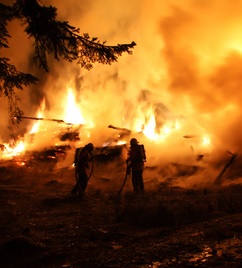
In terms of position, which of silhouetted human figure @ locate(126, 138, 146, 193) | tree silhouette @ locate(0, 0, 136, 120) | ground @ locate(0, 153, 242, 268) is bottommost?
ground @ locate(0, 153, 242, 268)

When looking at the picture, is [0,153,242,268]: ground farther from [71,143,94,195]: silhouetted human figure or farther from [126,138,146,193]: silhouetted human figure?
[126,138,146,193]: silhouetted human figure

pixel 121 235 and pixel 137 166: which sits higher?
pixel 137 166

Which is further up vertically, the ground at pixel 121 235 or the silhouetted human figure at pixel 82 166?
the silhouetted human figure at pixel 82 166

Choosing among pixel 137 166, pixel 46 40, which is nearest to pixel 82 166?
pixel 137 166

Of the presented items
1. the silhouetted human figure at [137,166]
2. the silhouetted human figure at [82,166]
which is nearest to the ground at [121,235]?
the silhouetted human figure at [82,166]

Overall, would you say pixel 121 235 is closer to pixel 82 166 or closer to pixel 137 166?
pixel 82 166

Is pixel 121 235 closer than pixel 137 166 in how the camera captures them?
Yes

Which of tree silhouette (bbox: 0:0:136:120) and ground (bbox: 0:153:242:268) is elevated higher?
tree silhouette (bbox: 0:0:136:120)

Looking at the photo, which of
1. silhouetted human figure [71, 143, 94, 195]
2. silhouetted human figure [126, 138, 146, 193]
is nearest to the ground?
silhouetted human figure [71, 143, 94, 195]

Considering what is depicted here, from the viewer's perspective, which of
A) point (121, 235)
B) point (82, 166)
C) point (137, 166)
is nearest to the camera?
point (121, 235)

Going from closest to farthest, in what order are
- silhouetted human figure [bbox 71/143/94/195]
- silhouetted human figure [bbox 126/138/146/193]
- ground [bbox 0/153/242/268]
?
ground [bbox 0/153/242/268]
silhouetted human figure [bbox 71/143/94/195]
silhouetted human figure [bbox 126/138/146/193]

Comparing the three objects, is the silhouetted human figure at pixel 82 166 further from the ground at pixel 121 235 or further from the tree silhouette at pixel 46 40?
the tree silhouette at pixel 46 40

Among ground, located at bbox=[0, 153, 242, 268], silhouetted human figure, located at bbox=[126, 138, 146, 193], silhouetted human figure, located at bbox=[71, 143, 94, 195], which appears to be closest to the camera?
ground, located at bbox=[0, 153, 242, 268]

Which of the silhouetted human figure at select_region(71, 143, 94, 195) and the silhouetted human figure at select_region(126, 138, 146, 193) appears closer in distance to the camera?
the silhouetted human figure at select_region(71, 143, 94, 195)
